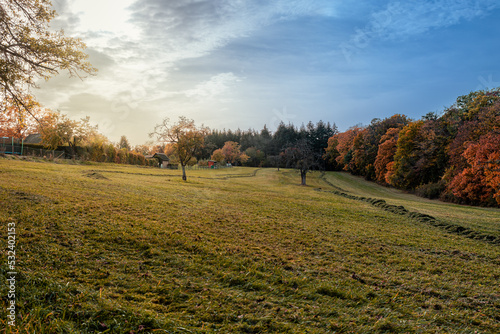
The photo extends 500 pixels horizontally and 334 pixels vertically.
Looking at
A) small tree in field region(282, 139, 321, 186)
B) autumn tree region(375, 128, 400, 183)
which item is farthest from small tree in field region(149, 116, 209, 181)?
autumn tree region(375, 128, 400, 183)

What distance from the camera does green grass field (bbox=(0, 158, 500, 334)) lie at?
3.84m

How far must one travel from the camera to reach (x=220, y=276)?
18.3ft

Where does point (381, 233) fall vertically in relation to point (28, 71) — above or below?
below

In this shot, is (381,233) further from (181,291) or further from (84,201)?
(84,201)

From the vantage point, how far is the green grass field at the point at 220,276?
3.84m

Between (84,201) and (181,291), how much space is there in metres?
7.50

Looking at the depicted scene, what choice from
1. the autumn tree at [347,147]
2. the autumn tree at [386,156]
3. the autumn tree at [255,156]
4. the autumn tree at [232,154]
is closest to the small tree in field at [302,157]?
the autumn tree at [386,156]

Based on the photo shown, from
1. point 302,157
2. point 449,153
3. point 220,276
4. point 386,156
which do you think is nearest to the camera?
point 220,276

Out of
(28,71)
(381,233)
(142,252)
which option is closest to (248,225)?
(142,252)

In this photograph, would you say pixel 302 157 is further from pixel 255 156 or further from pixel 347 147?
pixel 255 156

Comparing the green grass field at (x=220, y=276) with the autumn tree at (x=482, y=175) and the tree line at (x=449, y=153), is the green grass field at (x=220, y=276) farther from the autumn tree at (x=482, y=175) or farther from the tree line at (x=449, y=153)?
the tree line at (x=449, y=153)

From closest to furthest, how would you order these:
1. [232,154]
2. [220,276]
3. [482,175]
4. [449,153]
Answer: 1. [220,276]
2. [482,175]
3. [449,153]
4. [232,154]

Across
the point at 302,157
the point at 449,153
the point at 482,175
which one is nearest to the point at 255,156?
the point at 302,157

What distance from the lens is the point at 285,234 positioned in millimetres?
9766
